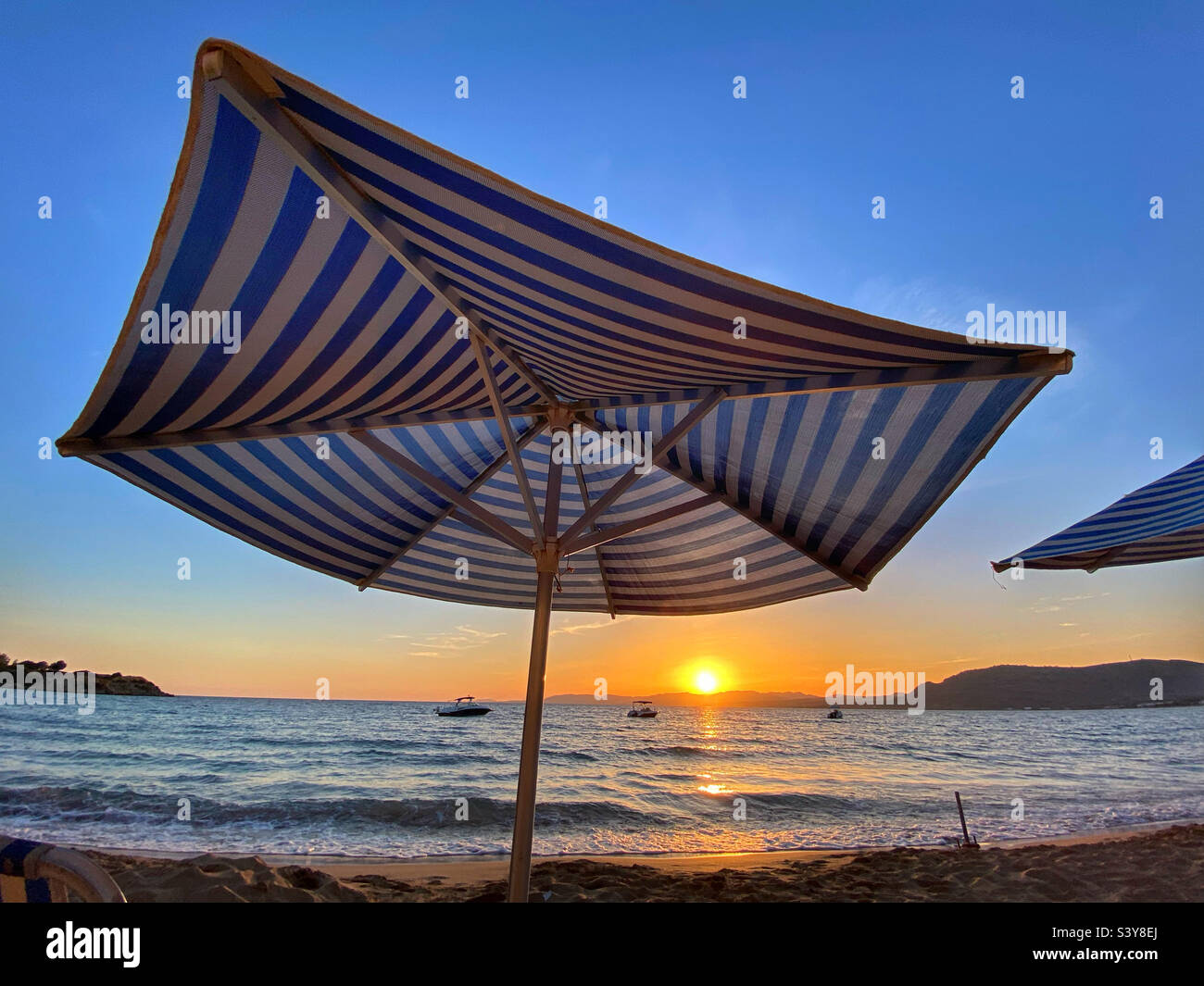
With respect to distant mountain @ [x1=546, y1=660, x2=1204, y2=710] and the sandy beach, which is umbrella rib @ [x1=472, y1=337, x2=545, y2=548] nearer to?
the sandy beach

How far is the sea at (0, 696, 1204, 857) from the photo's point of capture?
967 cm

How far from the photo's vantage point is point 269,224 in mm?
2191

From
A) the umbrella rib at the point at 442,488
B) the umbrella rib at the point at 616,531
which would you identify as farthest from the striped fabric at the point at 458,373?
the umbrella rib at the point at 616,531

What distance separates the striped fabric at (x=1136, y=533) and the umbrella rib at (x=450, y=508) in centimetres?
341

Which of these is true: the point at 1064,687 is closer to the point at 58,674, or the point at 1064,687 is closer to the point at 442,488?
the point at 442,488

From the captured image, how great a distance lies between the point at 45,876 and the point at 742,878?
669cm

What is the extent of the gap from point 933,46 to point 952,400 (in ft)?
13.9

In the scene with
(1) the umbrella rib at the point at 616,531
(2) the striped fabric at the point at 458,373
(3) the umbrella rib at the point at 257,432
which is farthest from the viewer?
(1) the umbrella rib at the point at 616,531

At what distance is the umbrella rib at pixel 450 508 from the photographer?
4.27 meters

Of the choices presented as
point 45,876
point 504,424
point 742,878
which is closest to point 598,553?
point 504,424

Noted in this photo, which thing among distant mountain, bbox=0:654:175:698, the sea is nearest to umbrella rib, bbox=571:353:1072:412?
the sea

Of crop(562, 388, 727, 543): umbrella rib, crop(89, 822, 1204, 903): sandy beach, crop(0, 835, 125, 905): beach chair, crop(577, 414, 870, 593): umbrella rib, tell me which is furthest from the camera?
crop(89, 822, 1204, 903): sandy beach

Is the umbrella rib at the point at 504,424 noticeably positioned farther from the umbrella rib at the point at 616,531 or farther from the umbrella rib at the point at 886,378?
the umbrella rib at the point at 886,378
